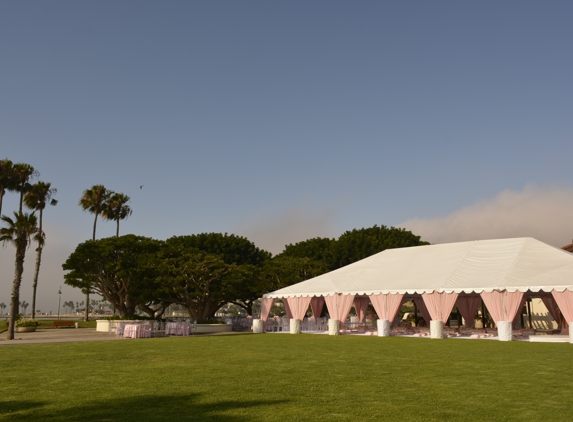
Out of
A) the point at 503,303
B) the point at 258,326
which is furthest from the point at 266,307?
the point at 503,303

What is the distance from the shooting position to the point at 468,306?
1277 inches

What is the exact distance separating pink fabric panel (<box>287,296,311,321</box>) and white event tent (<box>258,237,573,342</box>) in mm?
62

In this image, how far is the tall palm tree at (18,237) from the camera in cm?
2638

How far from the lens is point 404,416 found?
7.31 metres

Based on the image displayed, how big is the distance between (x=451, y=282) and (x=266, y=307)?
12730mm

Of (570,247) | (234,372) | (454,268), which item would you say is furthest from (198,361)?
(570,247)

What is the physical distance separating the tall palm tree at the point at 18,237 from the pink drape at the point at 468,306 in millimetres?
25662

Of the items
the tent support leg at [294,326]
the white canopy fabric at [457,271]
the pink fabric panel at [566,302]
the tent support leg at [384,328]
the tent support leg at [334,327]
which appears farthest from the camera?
the tent support leg at [294,326]

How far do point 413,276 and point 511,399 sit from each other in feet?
66.5

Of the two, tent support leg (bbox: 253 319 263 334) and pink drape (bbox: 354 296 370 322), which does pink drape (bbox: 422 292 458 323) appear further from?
tent support leg (bbox: 253 319 263 334)

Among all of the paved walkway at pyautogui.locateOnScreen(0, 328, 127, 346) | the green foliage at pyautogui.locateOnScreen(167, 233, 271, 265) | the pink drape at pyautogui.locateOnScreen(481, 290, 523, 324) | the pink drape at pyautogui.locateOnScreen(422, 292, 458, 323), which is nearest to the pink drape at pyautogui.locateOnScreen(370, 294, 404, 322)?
the pink drape at pyautogui.locateOnScreen(422, 292, 458, 323)

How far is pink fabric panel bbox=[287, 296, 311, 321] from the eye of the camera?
104 feet

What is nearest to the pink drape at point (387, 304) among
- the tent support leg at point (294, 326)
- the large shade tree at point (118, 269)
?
the tent support leg at point (294, 326)

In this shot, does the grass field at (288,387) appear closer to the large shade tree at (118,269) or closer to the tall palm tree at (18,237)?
the tall palm tree at (18,237)
